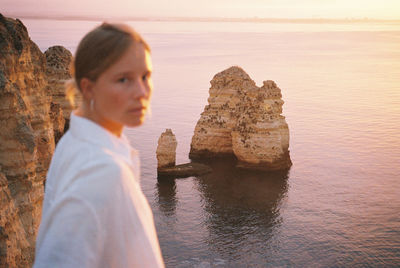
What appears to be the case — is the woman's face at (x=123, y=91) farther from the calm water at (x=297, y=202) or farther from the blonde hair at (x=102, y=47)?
the calm water at (x=297, y=202)

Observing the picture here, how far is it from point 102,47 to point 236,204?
28042 millimetres

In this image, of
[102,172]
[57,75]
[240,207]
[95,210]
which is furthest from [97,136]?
[57,75]

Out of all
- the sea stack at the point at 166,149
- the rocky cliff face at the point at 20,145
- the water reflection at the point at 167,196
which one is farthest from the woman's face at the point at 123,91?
the sea stack at the point at 166,149

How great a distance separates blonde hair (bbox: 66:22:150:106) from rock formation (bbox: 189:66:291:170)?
32523 millimetres

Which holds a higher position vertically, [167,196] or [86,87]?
[86,87]

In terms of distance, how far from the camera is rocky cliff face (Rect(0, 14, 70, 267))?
9617mm

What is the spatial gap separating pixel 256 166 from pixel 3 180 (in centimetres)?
2776

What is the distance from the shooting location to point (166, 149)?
108 ft

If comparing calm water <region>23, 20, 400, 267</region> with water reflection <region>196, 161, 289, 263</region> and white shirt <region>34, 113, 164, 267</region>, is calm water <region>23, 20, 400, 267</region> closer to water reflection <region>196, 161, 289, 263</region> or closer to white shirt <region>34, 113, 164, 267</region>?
water reflection <region>196, 161, 289, 263</region>

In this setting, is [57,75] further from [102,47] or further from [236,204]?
[102,47]

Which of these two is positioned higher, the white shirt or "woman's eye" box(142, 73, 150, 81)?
"woman's eye" box(142, 73, 150, 81)

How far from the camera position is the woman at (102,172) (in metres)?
1.74

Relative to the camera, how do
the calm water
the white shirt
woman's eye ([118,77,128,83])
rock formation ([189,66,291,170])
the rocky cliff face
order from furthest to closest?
rock formation ([189,66,291,170]) < the calm water < the rocky cliff face < woman's eye ([118,77,128,83]) < the white shirt

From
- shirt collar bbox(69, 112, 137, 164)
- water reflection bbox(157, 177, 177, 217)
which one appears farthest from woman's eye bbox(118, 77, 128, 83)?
water reflection bbox(157, 177, 177, 217)
